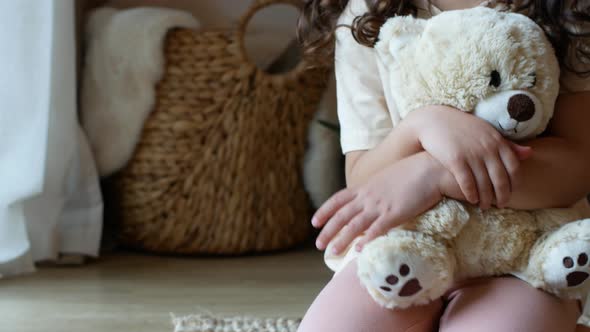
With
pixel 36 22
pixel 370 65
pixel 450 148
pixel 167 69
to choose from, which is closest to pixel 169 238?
pixel 167 69

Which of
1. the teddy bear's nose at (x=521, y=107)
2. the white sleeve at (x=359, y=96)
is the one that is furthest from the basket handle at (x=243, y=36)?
the teddy bear's nose at (x=521, y=107)

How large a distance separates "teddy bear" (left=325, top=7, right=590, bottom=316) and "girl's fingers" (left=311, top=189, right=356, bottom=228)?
0.06 m

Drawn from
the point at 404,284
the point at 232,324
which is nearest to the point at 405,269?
the point at 404,284

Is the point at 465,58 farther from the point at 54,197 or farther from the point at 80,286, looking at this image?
the point at 54,197

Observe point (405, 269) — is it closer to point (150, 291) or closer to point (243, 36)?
point (150, 291)

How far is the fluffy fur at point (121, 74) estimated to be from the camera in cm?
139

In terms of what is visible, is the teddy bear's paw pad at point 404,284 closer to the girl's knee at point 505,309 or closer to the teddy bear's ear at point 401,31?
the girl's knee at point 505,309

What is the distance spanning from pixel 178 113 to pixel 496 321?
0.90 m

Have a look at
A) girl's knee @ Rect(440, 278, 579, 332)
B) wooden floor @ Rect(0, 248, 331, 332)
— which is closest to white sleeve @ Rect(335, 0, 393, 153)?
girl's knee @ Rect(440, 278, 579, 332)

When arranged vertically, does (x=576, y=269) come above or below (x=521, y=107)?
below

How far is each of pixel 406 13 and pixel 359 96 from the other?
0.36 feet

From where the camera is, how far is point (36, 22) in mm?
1231

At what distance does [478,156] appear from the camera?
0.68 metres

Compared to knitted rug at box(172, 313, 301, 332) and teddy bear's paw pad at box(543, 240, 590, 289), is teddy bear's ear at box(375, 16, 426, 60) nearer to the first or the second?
teddy bear's paw pad at box(543, 240, 590, 289)
